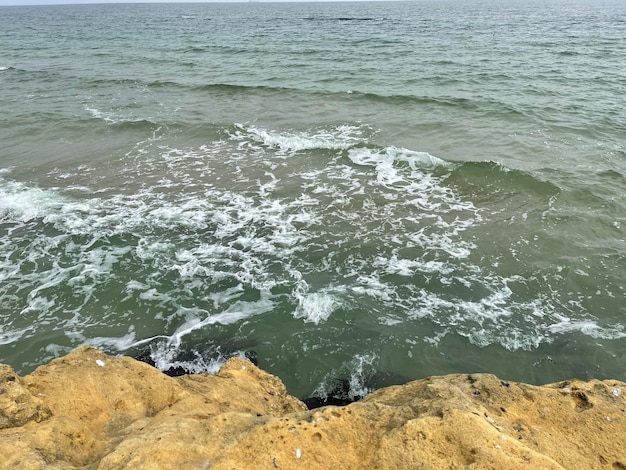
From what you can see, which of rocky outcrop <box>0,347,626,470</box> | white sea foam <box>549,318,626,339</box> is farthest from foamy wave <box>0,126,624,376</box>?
rocky outcrop <box>0,347,626,470</box>

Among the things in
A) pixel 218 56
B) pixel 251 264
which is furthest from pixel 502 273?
pixel 218 56

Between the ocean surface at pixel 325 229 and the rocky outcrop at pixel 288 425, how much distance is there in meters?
2.19

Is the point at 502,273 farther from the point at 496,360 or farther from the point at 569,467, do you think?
the point at 569,467

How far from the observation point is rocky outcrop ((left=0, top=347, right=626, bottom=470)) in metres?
3.08

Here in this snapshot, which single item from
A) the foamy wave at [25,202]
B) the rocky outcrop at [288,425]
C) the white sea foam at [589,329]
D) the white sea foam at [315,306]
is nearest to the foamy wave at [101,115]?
the foamy wave at [25,202]

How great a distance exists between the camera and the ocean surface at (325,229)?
7059mm

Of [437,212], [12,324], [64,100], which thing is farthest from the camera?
[64,100]

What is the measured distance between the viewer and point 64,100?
856 inches

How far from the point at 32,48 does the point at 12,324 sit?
4519cm

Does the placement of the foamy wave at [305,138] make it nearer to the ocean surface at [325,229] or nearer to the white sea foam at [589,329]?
the ocean surface at [325,229]

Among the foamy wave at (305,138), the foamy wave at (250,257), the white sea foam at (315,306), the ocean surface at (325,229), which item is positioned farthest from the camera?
the foamy wave at (305,138)

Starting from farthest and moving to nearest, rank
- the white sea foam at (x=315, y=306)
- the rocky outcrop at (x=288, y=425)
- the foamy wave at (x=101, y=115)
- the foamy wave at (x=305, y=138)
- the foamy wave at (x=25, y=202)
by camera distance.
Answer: the foamy wave at (x=101, y=115) → the foamy wave at (x=305, y=138) → the foamy wave at (x=25, y=202) → the white sea foam at (x=315, y=306) → the rocky outcrop at (x=288, y=425)

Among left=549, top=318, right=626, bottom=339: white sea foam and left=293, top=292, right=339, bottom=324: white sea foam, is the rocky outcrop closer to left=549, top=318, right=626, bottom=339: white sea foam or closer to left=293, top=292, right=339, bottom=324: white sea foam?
left=293, top=292, right=339, bottom=324: white sea foam

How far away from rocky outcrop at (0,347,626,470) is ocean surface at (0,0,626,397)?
2.19 m
